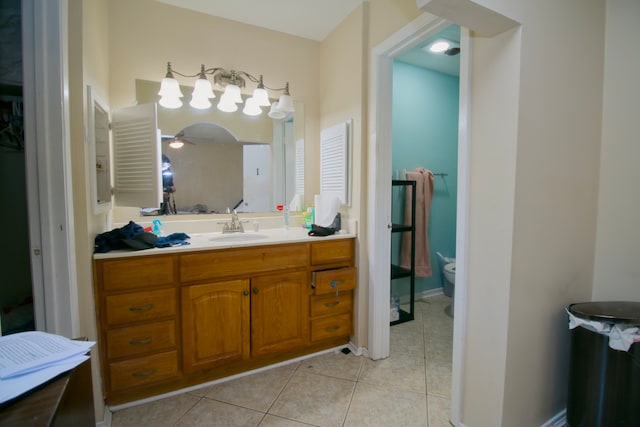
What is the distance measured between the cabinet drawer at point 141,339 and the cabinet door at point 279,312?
1.57ft

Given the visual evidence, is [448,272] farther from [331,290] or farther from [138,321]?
[138,321]

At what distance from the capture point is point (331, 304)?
82.9 inches

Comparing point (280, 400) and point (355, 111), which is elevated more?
point (355, 111)

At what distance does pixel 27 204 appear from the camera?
120 cm

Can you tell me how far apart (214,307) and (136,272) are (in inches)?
18.4

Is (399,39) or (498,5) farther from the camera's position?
(399,39)

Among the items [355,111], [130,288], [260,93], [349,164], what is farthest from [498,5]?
[130,288]

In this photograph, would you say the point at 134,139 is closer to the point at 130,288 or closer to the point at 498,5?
the point at 130,288

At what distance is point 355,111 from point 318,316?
1.49 metres

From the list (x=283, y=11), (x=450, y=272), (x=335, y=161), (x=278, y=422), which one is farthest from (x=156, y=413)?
(x=283, y=11)

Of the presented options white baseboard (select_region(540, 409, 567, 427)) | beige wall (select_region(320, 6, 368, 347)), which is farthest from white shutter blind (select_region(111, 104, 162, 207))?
white baseboard (select_region(540, 409, 567, 427))

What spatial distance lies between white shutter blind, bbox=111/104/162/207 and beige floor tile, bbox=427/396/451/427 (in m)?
1.94

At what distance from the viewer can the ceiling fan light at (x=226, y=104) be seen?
2.19 m

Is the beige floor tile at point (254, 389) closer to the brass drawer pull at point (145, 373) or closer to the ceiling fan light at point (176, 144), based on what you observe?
the brass drawer pull at point (145, 373)
